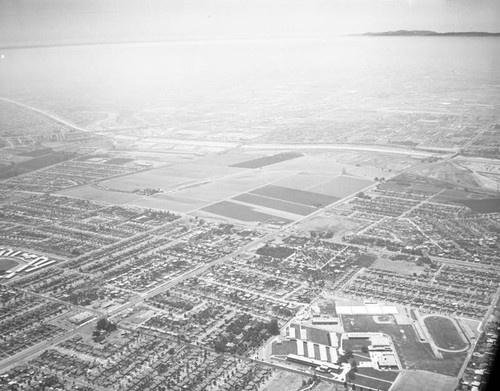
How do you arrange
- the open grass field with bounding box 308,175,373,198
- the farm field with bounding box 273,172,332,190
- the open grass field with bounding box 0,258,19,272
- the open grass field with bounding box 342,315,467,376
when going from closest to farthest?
1. the open grass field with bounding box 342,315,467,376
2. the open grass field with bounding box 0,258,19,272
3. the open grass field with bounding box 308,175,373,198
4. the farm field with bounding box 273,172,332,190

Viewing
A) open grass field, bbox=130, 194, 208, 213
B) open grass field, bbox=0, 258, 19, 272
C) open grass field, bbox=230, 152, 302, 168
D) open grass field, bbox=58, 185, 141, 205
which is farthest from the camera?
open grass field, bbox=230, 152, 302, 168

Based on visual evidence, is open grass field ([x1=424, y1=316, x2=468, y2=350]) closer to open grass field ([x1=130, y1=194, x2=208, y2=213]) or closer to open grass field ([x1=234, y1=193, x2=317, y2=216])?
open grass field ([x1=234, y1=193, x2=317, y2=216])

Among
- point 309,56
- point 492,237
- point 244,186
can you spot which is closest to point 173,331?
point 492,237

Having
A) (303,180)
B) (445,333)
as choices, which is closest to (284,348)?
(445,333)

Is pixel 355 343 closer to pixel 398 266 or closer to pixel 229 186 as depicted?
pixel 398 266

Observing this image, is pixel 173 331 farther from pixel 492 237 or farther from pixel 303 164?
pixel 303 164

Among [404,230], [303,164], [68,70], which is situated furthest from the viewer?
[68,70]

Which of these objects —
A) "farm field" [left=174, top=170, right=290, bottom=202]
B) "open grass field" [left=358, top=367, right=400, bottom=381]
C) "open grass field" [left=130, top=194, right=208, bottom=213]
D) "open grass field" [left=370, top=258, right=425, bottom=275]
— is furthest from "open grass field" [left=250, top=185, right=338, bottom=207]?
"open grass field" [left=358, top=367, right=400, bottom=381]
